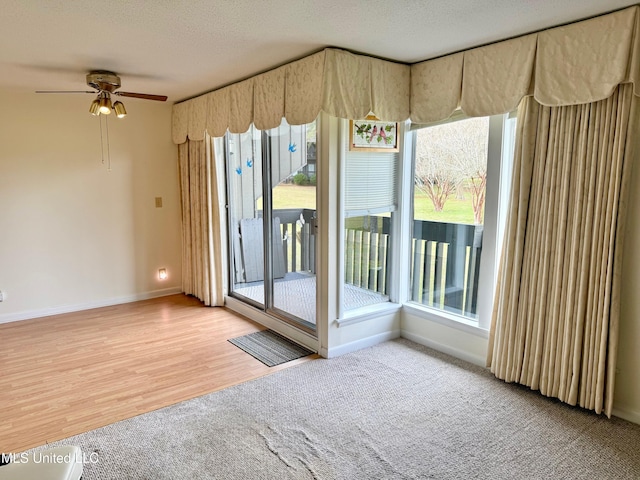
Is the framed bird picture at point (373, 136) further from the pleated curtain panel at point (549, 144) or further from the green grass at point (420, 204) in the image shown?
the green grass at point (420, 204)

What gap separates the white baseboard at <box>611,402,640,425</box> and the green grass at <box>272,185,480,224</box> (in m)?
1.51

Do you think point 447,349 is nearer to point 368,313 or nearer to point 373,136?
point 368,313

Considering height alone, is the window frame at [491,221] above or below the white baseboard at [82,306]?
above

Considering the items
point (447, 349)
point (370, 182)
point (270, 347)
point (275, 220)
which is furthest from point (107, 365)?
point (447, 349)

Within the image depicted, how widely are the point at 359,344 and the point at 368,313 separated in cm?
27

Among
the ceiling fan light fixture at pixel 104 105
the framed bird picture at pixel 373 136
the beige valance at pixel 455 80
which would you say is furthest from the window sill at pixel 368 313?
the ceiling fan light fixture at pixel 104 105

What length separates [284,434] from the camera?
93.7 inches

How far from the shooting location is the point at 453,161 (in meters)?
3.38

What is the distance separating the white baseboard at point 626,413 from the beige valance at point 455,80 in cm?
181

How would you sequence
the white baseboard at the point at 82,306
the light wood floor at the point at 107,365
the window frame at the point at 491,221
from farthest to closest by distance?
the white baseboard at the point at 82,306 < the window frame at the point at 491,221 < the light wood floor at the point at 107,365

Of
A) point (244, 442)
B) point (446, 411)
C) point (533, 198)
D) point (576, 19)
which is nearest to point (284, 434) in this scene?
point (244, 442)

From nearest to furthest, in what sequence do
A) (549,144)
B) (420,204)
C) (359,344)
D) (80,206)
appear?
1. (549,144)
2. (359,344)
3. (420,204)
4. (80,206)

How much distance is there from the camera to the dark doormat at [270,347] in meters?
3.38

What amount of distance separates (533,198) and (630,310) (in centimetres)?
84
